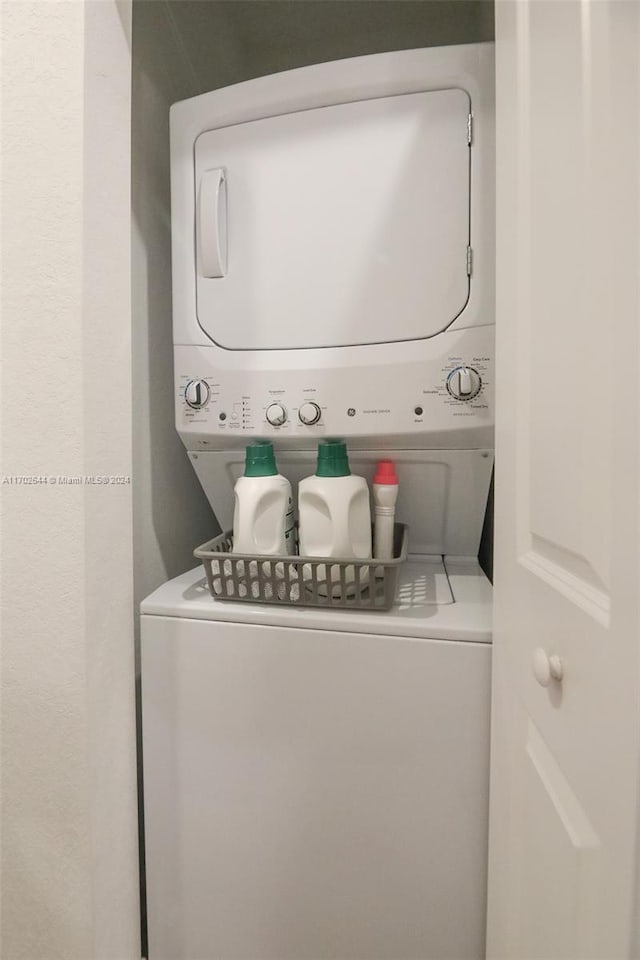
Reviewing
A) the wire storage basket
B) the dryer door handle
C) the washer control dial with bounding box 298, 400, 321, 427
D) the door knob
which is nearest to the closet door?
the door knob

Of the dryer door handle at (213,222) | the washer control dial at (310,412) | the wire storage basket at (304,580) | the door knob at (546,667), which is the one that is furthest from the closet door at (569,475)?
the dryer door handle at (213,222)

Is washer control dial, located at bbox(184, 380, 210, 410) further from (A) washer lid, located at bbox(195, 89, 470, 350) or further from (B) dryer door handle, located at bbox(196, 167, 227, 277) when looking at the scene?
→ (B) dryer door handle, located at bbox(196, 167, 227, 277)

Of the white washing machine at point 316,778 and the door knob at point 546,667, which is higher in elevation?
the door knob at point 546,667

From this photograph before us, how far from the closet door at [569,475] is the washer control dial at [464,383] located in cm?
21

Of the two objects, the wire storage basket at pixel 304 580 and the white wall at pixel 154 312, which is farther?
the white wall at pixel 154 312

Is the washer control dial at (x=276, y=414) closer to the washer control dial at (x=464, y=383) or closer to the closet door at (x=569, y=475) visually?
the washer control dial at (x=464, y=383)

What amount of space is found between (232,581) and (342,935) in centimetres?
63

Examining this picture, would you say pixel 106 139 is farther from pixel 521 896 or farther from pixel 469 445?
pixel 521 896

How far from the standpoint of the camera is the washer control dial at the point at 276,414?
37.6 inches

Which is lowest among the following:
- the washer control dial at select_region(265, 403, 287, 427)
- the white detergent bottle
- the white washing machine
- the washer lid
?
the white washing machine

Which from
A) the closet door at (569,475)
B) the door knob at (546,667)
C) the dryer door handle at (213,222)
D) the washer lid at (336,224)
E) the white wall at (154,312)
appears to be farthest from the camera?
the white wall at (154,312)

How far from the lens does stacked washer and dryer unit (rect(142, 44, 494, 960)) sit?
0.77m

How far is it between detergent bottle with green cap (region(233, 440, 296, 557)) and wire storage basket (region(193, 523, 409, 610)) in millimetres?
43

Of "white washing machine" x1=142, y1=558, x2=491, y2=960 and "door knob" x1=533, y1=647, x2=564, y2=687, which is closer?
"door knob" x1=533, y1=647, x2=564, y2=687
